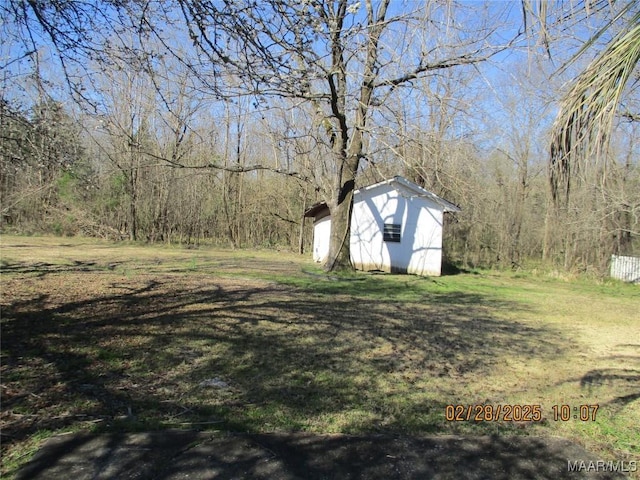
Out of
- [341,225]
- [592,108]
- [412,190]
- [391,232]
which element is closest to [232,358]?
[592,108]

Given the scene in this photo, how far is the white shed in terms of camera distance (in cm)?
1958

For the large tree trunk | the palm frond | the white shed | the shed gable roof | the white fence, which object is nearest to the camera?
the palm frond

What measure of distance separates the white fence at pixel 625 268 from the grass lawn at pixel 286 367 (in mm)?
16535

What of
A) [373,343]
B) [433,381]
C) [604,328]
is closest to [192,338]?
[373,343]

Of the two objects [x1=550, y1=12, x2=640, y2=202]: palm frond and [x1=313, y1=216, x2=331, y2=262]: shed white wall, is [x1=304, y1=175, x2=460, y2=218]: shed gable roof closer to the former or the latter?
[x1=313, y1=216, x2=331, y2=262]: shed white wall

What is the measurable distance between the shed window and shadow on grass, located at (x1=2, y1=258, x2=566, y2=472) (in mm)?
10566

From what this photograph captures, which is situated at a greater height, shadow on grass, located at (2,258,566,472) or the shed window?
the shed window

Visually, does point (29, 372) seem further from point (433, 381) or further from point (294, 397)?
point (433, 381)

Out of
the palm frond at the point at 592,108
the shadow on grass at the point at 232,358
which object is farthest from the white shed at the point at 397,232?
the palm frond at the point at 592,108

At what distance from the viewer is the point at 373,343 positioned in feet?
20.3

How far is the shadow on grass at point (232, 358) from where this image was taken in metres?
3.55

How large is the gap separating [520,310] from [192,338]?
311 inches

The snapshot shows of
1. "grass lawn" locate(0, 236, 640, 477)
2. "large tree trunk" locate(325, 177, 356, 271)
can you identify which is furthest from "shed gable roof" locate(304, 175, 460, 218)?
"grass lawn" locate(0, 236, 640, 477)
